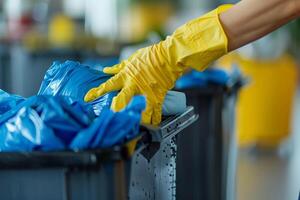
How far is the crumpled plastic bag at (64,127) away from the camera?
5.46ft

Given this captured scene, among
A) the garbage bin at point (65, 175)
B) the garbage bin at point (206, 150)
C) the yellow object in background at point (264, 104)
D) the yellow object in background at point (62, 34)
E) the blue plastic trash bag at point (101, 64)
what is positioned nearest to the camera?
the garbage bin at point (65, 175)

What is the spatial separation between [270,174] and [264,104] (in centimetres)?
99

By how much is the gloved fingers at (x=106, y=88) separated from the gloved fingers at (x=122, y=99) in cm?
5

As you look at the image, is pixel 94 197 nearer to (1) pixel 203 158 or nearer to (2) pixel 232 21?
(2) pixel 232 21

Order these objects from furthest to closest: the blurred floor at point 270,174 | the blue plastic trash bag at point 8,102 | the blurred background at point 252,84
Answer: the blurred background at point 252,84, the blurred floor at point 270,174, the blue plastic trash bag at point 8,102

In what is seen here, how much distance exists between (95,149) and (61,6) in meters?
13.9

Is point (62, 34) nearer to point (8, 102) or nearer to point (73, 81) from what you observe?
point (73, 81)

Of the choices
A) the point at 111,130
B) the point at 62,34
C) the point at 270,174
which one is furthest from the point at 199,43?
the point at 62,34

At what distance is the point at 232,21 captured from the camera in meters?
2.18

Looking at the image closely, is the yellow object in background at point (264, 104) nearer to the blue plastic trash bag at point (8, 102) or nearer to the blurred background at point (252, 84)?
the blurred background at point (252, 84)

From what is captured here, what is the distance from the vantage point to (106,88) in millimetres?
2123

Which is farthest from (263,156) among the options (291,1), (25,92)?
(291,1)

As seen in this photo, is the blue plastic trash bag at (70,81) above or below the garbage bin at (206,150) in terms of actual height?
above

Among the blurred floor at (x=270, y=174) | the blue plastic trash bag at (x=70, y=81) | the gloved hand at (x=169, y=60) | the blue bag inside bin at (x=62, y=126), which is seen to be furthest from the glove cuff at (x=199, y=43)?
the blurred floor at (x=270, y=174)
